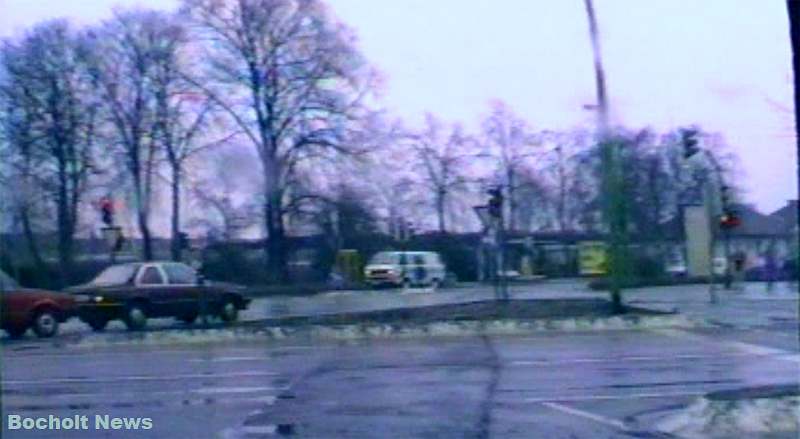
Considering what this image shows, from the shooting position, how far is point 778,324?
29.4m

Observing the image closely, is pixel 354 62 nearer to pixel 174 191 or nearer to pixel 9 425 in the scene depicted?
pixel 174 191

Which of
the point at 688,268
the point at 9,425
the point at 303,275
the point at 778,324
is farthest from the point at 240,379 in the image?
the point at 303,275

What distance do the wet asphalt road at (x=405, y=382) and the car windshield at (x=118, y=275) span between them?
5.74m

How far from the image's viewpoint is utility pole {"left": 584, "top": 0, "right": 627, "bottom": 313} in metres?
30.0

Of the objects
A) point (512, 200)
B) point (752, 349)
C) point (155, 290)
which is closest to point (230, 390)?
point (752, 349)

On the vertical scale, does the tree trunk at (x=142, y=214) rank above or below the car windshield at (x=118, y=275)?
above

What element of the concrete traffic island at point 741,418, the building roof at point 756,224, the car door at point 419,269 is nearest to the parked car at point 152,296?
the concrete traffic island at point 741,418

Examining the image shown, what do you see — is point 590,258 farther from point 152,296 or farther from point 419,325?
point 419,325

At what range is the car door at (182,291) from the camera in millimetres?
34031

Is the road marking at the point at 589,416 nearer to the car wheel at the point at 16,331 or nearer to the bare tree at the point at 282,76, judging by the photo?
the car wheel at the point at 16,331

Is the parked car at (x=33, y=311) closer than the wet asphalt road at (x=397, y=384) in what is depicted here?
No

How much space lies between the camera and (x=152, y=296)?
1318 inches

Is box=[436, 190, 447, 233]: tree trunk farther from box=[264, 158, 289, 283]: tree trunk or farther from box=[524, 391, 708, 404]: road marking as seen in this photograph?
box=[524, 391, 708, 404]: road marking

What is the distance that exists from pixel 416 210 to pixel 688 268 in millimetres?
24970
